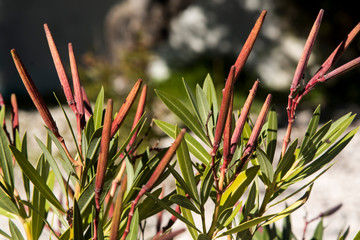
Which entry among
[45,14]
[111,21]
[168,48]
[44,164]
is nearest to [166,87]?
[168,48]

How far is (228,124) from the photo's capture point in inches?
16.6

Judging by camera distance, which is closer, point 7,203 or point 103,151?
point 103,151

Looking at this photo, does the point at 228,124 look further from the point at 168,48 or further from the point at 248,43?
the point at 168,48

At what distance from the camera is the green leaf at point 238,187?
446 millimetres

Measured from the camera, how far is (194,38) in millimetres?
6184

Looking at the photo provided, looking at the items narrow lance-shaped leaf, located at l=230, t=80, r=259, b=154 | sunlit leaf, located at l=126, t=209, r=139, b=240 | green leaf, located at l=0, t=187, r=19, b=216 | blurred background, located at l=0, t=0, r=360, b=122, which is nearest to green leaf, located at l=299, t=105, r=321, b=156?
narrow lance-shaped leaf, located at l=230, t=80, r=259, b=154

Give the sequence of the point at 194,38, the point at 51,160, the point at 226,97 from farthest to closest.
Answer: the point at 194,38 < the point at 51,160 < the point at 226,97

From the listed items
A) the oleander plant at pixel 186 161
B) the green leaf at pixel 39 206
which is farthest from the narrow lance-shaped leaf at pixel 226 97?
the green leaf at pixel 39 206

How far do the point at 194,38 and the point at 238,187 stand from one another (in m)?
5.85

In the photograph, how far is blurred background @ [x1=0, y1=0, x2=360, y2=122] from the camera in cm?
546

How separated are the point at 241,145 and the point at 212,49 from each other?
568 cm

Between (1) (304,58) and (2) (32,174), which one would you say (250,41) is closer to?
(1) (304,58)

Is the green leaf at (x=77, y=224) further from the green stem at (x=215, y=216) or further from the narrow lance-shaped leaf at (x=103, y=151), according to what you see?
the green stem at (x=215, y=216)

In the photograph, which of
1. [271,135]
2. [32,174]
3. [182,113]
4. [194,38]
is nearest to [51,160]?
[32,174]
